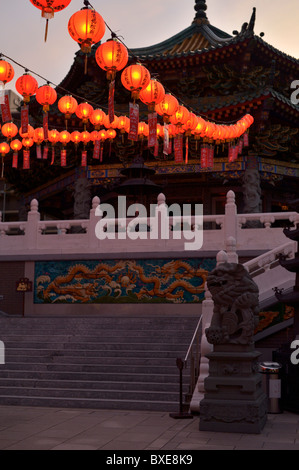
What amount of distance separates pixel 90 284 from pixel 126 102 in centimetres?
766

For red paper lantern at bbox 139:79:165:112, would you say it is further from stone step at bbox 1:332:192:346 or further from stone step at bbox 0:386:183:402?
stone step at bbox 0:386:183:402

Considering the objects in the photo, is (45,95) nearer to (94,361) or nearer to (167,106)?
(167,106)

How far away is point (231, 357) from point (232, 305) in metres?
0.70

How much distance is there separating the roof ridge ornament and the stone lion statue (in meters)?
16.8

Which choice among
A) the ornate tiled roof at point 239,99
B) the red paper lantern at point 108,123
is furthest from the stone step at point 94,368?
the ornate tiled roof at point 239,99

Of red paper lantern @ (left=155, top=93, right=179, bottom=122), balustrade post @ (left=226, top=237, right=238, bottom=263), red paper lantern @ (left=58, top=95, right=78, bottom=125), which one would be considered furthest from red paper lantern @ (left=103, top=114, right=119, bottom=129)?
balustrade post @ (left=226, top=237, right=238, bottom=263)

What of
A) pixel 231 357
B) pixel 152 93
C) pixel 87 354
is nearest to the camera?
pixel 231 357

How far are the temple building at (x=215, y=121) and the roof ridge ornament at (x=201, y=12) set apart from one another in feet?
4.97

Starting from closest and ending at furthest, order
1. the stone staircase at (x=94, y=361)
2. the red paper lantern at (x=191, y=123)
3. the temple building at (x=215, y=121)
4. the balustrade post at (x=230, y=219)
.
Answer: the stone staircase at (x=94, y=361) → the red paper lantern at (x=191, y=123) → the balustrade post at (x=230, y=219) → the temple building at (x=215, y=121)

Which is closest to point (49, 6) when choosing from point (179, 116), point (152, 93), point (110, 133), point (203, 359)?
point (152, 93)

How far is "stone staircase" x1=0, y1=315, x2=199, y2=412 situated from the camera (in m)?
9.30

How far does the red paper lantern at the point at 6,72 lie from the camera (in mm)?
10953

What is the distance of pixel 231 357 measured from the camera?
25.3ft

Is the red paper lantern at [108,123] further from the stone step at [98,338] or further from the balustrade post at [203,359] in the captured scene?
the balustrade post at [203,359]
